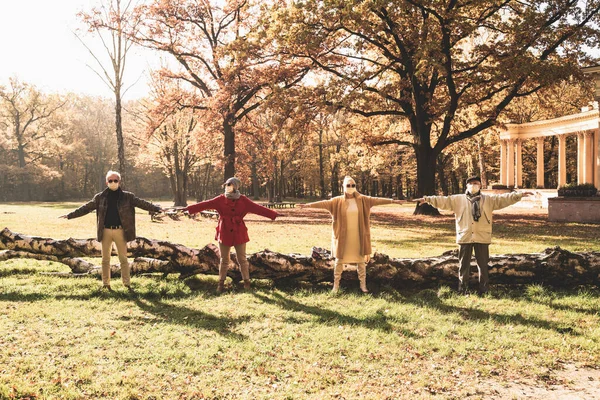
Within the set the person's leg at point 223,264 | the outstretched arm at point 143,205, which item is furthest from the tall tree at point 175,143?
the person's leg at point 223,264

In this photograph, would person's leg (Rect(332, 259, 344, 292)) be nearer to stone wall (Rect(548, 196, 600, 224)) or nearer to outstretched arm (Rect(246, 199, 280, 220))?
outstretched arm (Rect(246, 199, 280, 220))

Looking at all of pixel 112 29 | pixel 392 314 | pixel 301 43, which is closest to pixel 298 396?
pixel 392 314

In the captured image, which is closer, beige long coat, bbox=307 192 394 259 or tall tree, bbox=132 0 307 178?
beige long coat, bbox=307 192 394 259

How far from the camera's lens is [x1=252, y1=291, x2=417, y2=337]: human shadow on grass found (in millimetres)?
5801

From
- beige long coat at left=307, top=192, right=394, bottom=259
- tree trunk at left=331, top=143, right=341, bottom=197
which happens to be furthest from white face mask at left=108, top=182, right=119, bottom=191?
tree trunk at left=331, top=143, right=341, bottom=197

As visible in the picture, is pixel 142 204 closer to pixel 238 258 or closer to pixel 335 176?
pixel 238 258

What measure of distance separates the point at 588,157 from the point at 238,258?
35.2 metres

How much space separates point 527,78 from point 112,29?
2201cm

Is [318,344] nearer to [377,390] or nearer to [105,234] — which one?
[377,390]

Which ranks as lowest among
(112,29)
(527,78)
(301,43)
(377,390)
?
(377,390)

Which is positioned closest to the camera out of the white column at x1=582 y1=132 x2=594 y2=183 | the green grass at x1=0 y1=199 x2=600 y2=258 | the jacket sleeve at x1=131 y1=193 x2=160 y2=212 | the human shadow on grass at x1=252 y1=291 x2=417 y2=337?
the human shadow on grass at x1=252 y1=291 x2=417 y2=337

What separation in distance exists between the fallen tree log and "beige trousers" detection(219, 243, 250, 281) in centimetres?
27

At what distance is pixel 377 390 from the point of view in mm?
4086

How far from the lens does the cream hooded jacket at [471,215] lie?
7.17 meters
